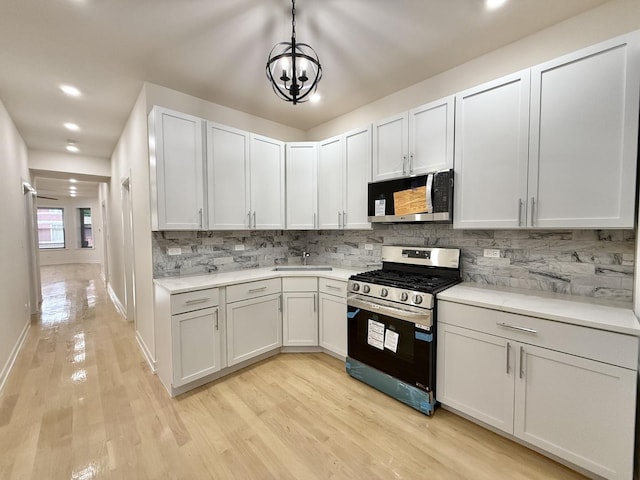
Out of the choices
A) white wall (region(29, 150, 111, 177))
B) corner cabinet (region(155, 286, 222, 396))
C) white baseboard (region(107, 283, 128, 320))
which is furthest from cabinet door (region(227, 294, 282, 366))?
white wall (region(29, 150, 111, 177))

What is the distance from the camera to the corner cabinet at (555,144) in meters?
1.57

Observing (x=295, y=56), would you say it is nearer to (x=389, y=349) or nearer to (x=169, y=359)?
(x=389, y=349)

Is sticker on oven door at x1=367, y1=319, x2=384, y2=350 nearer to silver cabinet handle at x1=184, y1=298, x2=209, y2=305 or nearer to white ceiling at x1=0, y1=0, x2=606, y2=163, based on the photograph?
silver cabinet handle at x1=184, y1=298, x2=209, y2=305

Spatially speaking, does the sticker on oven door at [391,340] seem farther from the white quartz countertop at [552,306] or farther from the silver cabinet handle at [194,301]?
the silver cabinet handle at [194,301]

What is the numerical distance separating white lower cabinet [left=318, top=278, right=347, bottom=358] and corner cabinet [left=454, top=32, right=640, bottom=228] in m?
1.31

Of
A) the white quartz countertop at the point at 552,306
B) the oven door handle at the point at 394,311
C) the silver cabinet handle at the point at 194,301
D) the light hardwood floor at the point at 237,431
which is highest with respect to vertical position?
the white quartz countertop at the point at 552,306

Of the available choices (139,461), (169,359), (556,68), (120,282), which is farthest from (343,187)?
(120,282)

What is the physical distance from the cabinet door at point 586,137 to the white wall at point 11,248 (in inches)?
187

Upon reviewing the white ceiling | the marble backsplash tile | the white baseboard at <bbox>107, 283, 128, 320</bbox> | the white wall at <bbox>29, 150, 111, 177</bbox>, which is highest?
the white ceiling

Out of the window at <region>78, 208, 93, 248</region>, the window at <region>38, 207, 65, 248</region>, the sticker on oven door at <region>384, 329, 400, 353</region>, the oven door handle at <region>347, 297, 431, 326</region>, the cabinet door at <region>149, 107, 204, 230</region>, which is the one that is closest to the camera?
the oven door handle at <region>347, 297, 431, 326</region>

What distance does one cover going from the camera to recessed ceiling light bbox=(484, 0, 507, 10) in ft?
5.83

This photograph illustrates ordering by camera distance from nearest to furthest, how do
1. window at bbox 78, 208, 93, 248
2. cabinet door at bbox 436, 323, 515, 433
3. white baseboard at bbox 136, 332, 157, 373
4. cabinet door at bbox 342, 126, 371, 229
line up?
cabinet door at bbox 436, 323, 515, 433 < white baseboard at bbox 136, 332, 157, 373 < cabinet door at bbox 342, 126, 371, 229 < window at bbox 78, 208, 93, 248

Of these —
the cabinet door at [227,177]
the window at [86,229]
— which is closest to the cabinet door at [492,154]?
the cabinet door at [227,177]

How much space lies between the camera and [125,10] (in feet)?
5.89
